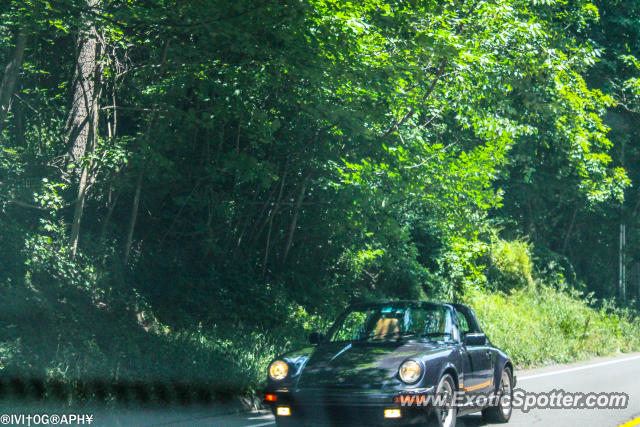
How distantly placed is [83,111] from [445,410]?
10.1m

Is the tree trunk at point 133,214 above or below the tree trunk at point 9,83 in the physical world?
below

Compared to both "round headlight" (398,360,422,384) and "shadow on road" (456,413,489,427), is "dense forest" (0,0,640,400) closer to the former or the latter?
"shadow on road" (456,413,489,427)

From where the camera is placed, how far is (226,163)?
1395 cm

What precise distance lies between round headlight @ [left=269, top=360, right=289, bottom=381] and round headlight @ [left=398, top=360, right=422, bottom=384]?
136cm

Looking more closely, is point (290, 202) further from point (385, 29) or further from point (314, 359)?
point (314, 359)

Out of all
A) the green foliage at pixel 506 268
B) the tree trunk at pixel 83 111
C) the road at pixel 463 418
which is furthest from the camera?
the green foliage at pixel 506 268

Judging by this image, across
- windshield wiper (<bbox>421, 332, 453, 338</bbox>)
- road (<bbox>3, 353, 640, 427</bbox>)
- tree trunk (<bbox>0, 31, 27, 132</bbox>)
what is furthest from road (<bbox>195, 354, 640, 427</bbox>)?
tree trunk (<bbox>0, 31, 27, 132</bbox>)

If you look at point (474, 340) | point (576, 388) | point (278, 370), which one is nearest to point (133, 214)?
point (278, 370)

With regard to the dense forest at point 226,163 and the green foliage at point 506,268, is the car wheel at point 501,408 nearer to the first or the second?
the dense forest at point 226,163

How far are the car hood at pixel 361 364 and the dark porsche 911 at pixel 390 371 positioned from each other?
0.01 metres

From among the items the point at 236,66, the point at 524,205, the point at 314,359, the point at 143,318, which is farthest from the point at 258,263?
the point at 524,205

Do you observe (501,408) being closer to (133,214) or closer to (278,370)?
(278,370)

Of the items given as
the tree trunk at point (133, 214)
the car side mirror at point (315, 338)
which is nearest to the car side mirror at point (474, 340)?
the car side mirror at point (315, 338)

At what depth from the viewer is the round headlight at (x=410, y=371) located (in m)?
7.56
